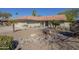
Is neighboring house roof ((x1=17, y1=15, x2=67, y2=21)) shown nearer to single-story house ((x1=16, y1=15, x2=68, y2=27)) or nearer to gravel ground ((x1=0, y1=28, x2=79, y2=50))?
single-story house ((x1=16, y1=15, x2=68, y2=27))

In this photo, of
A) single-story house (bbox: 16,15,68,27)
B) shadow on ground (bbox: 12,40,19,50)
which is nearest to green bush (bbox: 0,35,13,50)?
shadow on ground (bbox: 12,40,19,50)

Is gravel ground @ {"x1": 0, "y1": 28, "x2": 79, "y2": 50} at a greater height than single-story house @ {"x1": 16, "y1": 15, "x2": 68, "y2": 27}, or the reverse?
single-story house @ {"x1": 16, "y1": 15, "x2": 68, "y2": 27}

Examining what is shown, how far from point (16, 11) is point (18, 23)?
13 cm

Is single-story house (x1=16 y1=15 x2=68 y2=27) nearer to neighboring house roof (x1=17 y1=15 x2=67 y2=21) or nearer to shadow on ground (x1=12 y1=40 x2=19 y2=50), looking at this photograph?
neighboring house roof (x1=17 y1=15 x2=67 y2=21)

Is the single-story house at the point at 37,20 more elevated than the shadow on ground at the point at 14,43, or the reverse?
the single-story house at the point at 37,20

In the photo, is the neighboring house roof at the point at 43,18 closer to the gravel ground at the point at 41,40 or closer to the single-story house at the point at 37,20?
the single-story house at the point at 37,20

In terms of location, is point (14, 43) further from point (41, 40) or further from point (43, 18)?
point (43, 18)

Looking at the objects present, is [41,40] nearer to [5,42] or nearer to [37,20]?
[37,20]

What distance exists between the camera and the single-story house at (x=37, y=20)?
261 cm

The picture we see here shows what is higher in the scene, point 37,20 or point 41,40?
point 37,20

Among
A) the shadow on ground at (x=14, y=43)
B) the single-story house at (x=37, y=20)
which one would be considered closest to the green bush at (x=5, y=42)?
the shadow on ground at (x=14, y=43)

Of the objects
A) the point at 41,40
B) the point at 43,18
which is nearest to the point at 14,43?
the point at 41,40

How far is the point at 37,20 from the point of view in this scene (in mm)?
2643

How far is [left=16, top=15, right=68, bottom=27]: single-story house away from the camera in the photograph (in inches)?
103
